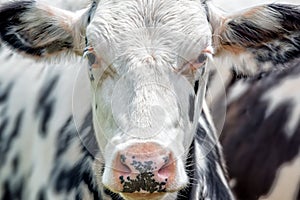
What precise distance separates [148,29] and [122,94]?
0.24m

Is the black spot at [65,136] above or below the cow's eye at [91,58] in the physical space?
below

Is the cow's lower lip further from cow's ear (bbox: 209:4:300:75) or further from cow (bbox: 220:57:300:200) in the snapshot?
cow (bbox: 220:57:300:200)

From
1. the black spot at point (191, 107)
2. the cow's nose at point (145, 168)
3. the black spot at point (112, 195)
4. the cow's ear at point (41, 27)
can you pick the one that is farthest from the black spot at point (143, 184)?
the cow's ear at point (41, 27)

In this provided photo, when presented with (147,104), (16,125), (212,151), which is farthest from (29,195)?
(147,104)

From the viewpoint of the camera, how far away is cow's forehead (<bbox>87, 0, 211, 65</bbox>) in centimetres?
389

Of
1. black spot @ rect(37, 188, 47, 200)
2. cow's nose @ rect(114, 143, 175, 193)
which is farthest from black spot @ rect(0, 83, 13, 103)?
cow's nose @ rect(114, 143, 175, 193)

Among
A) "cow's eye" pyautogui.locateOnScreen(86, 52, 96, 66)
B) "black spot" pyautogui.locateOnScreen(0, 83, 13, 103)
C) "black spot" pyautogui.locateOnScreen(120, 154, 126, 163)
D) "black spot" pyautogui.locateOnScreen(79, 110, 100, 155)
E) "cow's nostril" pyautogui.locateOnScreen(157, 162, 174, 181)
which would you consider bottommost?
"black spot" pyautogui.locateOnScreen(0, 83, 13, 103)

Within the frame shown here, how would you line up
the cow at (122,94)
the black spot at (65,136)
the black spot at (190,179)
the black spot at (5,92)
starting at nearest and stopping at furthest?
the cow at (122,94)
the black spot at (190,179)
the black spot at (65,136)
the black spot at (5,92)

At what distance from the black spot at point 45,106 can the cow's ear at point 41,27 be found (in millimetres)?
330

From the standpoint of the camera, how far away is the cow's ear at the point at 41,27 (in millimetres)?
4309

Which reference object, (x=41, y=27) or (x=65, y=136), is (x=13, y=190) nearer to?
(x=65, y=136)

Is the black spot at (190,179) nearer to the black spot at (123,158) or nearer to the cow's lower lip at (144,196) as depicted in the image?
the cow's lower lip at (144,196)

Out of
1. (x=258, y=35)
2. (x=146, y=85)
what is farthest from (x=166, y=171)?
(x=258, y=35)

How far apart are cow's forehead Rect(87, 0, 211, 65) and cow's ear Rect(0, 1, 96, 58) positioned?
31cm
